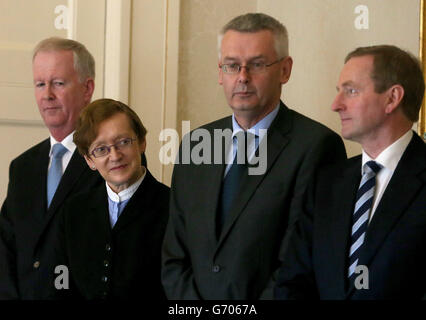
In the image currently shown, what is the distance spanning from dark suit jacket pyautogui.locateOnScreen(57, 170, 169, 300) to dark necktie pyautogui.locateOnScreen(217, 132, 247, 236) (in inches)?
13.1

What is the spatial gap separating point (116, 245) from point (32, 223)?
50 cm

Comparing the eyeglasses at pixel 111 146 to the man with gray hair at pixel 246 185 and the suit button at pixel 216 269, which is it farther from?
the suit button at pixel 216 269

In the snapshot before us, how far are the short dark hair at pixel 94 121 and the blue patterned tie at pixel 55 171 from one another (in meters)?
0.34

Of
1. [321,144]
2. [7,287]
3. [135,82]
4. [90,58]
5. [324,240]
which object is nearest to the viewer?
[324,240]

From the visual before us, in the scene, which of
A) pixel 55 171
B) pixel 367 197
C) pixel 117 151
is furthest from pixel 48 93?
pixel 367 197

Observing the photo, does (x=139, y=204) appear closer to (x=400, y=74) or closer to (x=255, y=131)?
(x=255, y=131)

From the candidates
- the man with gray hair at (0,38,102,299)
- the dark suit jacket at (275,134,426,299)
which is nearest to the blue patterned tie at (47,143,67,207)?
the man with gray hair at (0,38,102,299)

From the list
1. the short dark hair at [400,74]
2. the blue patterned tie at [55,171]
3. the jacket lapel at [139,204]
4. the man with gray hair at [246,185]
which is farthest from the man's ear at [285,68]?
the blue patterned tie at [55,171]

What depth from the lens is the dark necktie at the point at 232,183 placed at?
3.22 meters

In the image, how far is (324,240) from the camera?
2.93m

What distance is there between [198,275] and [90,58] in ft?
4.20

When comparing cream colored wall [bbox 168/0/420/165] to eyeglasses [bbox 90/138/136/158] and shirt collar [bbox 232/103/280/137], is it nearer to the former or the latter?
shirt collar [bbox 232/103/280/137]
